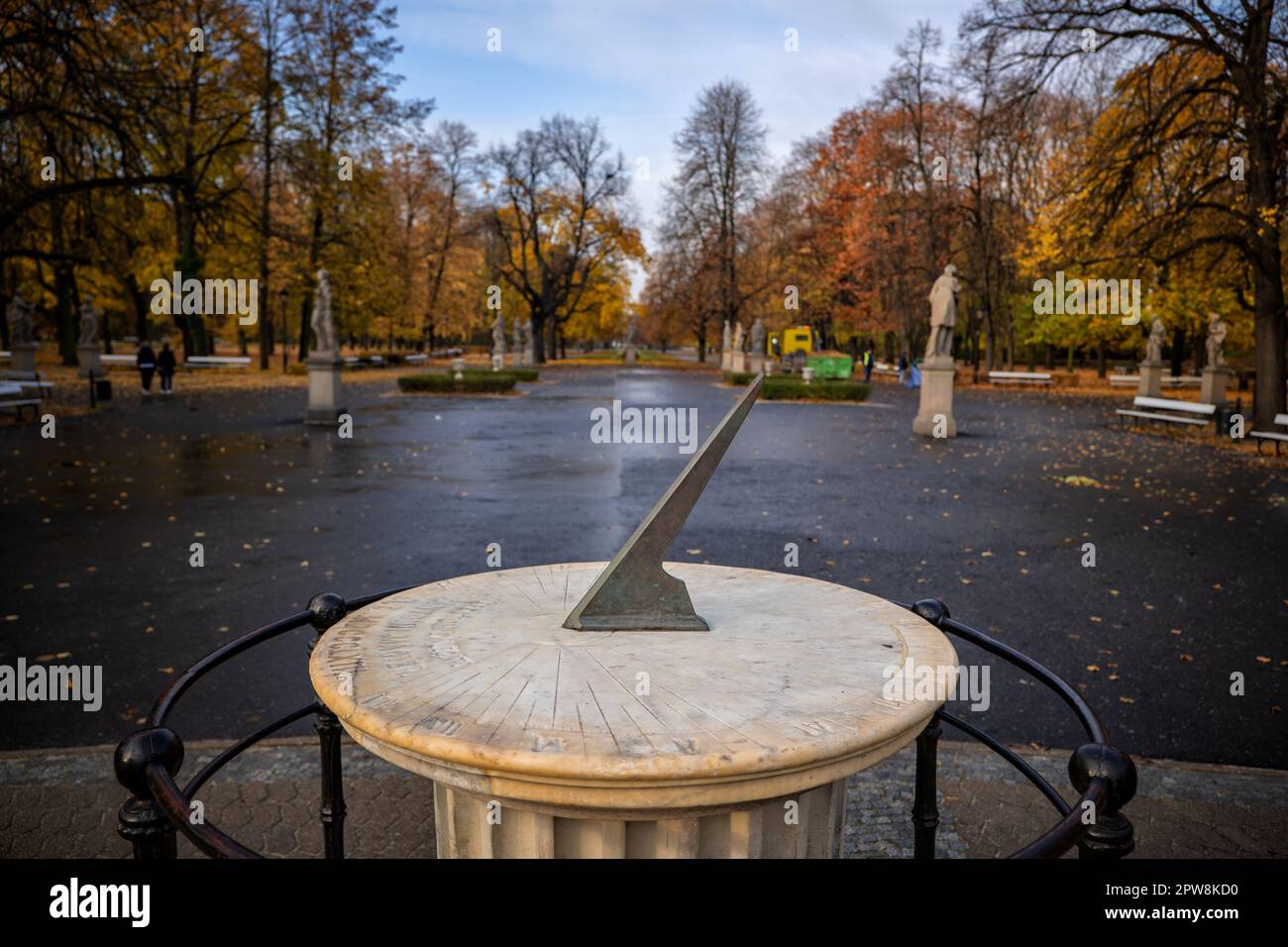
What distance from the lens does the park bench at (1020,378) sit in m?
35.5

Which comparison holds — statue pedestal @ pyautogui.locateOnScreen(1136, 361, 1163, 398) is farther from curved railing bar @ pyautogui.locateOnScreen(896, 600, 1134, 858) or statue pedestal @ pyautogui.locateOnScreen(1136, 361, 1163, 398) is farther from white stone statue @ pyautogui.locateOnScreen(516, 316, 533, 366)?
white stone statue @ pyautogui.locateOnScreen(516, 316, 533, 366)

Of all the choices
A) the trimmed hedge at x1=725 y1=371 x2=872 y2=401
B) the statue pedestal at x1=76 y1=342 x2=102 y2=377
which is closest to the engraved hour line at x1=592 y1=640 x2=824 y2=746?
the trimmed hedge at x1=725 y1=371 x2=872 y2=401

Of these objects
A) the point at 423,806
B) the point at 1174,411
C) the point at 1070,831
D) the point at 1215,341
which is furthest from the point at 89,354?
the point at 1215,341

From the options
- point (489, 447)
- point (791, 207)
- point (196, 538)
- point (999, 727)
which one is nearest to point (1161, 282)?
point (489, 447)

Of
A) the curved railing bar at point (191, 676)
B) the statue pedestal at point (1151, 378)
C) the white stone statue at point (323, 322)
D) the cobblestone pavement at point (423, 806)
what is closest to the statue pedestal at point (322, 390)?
the white stone statue at point (323, 322)

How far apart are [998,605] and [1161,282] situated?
16.2 meters

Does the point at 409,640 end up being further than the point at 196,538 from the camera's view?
No

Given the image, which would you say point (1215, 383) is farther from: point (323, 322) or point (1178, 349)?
point (323, 322)

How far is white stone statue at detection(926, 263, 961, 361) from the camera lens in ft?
62.4

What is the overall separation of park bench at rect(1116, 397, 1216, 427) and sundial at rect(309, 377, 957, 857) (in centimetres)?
1931

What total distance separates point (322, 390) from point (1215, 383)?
22975 millimetres

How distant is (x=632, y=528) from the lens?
30.5ft
